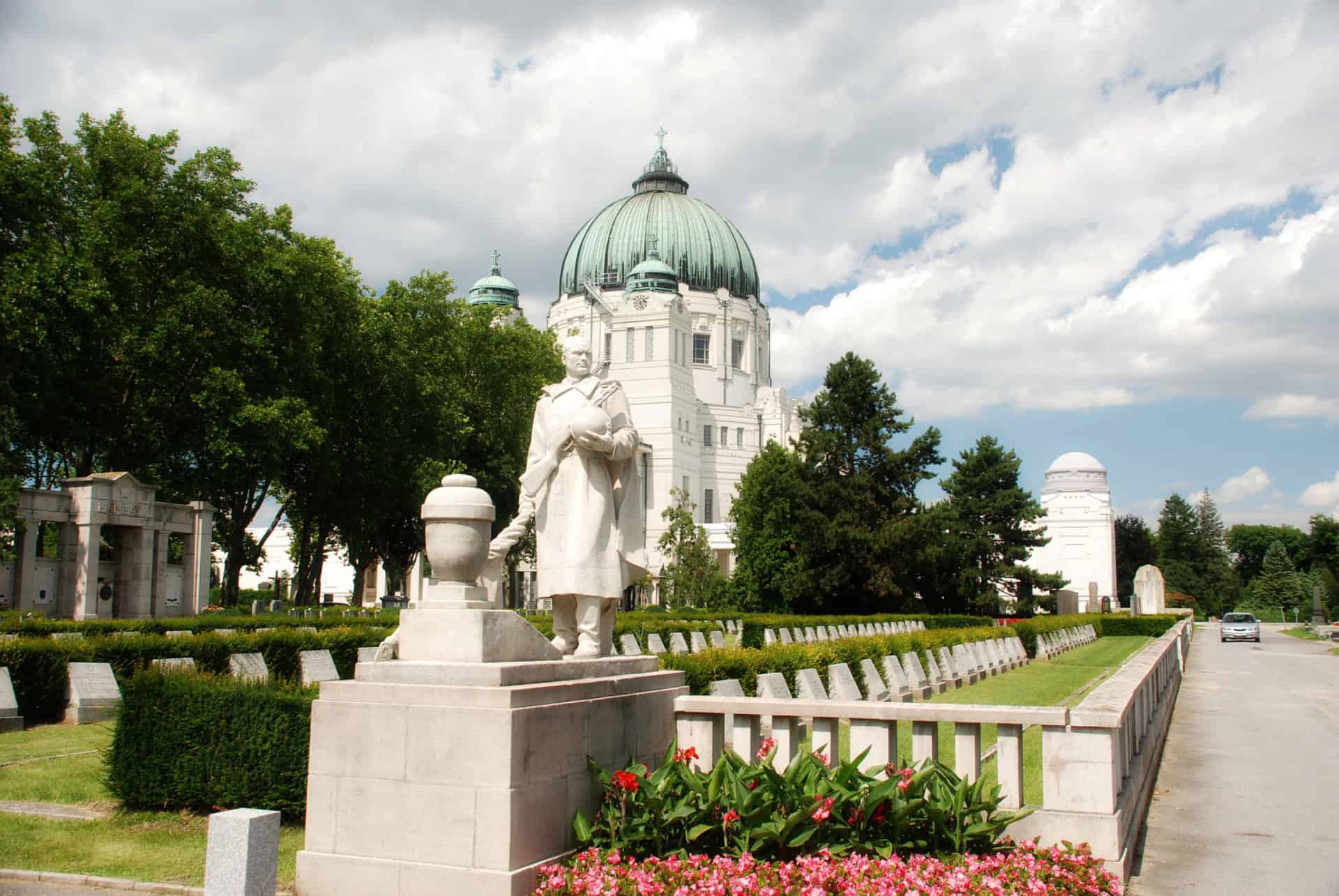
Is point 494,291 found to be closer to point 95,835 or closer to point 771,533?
point 771,533

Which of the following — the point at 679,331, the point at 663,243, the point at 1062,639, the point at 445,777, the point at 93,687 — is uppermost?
the point at 663,243

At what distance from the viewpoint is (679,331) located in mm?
79188

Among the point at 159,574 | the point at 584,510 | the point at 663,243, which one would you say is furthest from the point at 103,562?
the point at 663,243

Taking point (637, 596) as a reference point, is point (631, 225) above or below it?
above

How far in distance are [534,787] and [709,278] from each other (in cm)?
8504

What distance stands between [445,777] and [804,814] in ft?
6.19

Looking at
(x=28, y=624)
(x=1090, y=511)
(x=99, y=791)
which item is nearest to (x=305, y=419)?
(x=28, y=624)

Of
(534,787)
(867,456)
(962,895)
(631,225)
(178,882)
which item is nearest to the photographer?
(962,895)

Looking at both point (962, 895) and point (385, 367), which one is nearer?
point (962, 895)

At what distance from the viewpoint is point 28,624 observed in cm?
1733

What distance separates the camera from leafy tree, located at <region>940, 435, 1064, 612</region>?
182 ft

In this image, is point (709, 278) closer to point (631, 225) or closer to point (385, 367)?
point (631, 225)

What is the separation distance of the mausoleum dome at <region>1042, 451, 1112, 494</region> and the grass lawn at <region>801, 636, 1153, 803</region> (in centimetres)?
5599

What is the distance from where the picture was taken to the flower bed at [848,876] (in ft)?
16.3
